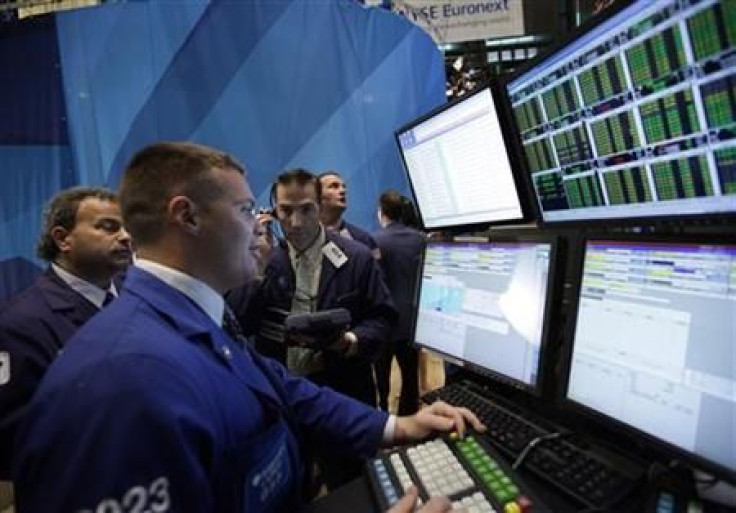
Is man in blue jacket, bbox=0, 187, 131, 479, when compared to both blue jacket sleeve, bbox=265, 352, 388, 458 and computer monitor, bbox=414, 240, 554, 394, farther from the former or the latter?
computer monitor, bbox=414, 240, 554, 394

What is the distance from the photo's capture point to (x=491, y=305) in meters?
1.26

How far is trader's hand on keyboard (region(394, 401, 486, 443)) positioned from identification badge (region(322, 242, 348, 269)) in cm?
99

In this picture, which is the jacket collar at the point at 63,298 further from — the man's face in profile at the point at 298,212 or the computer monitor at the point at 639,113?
the computer monitor at the point at 639,113

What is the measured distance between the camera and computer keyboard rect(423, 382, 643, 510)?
85 centimetres

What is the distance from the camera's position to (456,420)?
3.75 ft

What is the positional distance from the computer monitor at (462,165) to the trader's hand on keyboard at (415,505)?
0.75m

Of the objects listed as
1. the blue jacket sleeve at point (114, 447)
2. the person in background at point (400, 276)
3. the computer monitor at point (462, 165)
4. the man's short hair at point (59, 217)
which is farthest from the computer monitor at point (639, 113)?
the person in background at point (400, 276)

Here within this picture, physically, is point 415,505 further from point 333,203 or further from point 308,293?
point 333,203

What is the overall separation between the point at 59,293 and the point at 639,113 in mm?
1852

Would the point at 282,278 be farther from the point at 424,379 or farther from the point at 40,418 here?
the point at 424,379

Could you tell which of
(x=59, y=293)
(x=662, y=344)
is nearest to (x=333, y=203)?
(x=59, y=293)

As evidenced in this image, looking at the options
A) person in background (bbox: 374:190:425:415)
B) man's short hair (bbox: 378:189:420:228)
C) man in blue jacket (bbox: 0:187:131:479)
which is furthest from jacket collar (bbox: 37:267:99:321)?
man's short hair (bbox: 378:189:420:228)

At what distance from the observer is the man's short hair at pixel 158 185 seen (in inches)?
41.7

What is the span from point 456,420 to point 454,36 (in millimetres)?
4156
